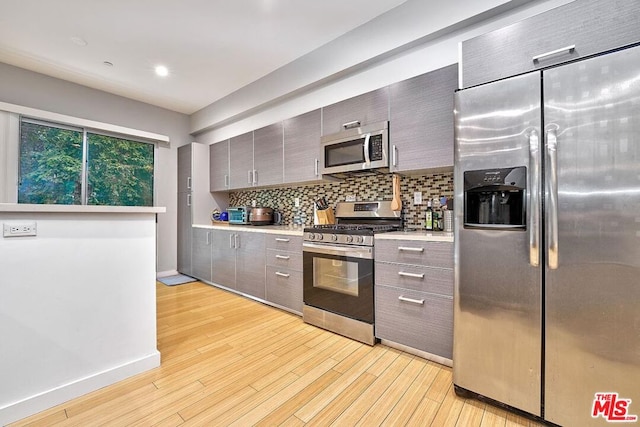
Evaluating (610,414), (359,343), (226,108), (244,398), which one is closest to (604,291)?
(610,414)

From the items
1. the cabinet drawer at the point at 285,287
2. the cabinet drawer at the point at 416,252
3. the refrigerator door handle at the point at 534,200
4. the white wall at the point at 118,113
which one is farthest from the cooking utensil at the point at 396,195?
the white wall at the point at 118,113

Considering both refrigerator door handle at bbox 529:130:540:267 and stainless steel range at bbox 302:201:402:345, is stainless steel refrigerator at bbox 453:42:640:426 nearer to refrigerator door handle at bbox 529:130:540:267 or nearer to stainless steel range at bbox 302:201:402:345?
refrigerator door handle at bbox 529:130:540:267

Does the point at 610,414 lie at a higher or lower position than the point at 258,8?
lower

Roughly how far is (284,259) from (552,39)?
255cm

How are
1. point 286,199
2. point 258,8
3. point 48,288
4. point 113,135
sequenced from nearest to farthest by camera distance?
1. point 48,288
2. point 258,8
3. point 286,199
4. point 113,135

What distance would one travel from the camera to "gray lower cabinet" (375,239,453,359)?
1.91 meters

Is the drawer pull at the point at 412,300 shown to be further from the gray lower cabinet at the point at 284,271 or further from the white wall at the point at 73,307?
the white wall at the point at 73,307

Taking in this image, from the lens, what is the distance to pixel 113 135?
4.13 m

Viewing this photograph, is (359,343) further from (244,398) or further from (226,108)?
(226,108)

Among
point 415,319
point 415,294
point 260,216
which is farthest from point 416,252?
point 260,216

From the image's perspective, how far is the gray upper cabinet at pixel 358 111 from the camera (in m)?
2.49

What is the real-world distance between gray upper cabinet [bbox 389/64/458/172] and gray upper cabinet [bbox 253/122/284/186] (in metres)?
1.46

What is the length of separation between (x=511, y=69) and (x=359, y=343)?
6.90 ft

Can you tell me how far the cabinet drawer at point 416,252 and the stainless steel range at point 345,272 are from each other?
0.37 feet
